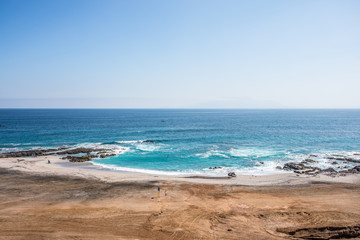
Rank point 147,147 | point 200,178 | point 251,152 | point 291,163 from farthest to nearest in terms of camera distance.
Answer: point 147,147
point 251,152
point 291,163
point 200,178

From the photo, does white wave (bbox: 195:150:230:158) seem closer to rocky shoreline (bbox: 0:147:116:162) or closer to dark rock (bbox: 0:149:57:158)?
rocky shoreline (bbox: 0:147:116:162)

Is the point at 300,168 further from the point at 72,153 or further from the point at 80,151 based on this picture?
the point at 72,153

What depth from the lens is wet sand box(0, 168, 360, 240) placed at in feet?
58.1

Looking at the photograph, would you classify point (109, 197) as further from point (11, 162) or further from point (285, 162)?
point (285, 162)

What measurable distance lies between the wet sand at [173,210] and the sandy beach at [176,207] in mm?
88

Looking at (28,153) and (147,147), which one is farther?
(147,147)

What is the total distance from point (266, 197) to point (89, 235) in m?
20.6

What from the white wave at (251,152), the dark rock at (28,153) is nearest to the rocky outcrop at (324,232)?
the white wave at (251,152)

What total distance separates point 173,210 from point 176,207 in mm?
786

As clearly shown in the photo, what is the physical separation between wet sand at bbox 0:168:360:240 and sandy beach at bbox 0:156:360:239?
9 centimetres

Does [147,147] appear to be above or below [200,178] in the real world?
above

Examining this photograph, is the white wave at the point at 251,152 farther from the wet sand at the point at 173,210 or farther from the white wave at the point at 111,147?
the white wave at the point at 111,147

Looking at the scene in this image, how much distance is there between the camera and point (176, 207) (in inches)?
889

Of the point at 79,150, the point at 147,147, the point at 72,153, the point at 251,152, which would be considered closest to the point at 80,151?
the point at 79,150
